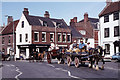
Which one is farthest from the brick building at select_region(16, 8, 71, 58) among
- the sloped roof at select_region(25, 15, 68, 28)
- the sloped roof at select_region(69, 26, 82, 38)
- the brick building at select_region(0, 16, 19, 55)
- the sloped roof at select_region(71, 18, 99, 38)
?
the sloped roof at select_region(71, 18, 99, 38)

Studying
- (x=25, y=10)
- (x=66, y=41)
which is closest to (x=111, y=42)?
(x=66, y=41)

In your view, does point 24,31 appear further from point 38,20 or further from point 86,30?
point 86,30

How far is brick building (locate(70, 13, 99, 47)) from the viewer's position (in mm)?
57378

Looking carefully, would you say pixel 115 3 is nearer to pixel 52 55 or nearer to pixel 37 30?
pixel 37 30

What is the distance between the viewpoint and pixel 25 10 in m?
51.3

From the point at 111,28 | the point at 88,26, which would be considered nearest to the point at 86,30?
the point at 88,26

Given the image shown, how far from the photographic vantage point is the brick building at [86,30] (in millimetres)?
57378

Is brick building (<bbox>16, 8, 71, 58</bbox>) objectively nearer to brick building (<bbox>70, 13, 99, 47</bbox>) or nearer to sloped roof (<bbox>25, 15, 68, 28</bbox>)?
sloped roof (<bbox>25, 15, 68, 28</bbox>)

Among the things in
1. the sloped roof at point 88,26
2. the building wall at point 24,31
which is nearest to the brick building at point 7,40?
the building wall at point 24,31

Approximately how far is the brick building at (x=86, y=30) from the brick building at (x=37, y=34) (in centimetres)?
518

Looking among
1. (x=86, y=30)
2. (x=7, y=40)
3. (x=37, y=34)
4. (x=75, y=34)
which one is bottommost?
(x=7, y=40)

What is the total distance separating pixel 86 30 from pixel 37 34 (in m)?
18.4

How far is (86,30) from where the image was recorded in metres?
60.5

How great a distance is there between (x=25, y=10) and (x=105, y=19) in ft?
67.5
